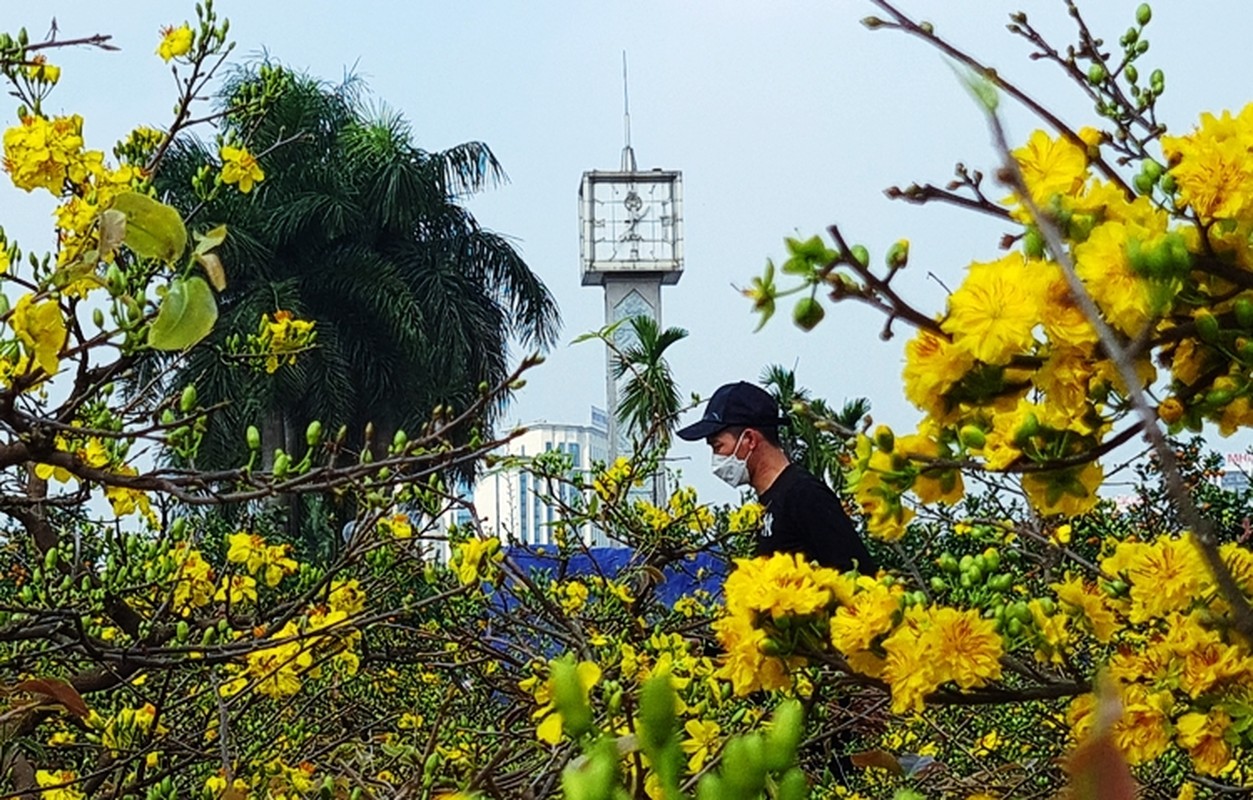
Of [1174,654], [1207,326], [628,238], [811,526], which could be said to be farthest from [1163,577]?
[628,238]

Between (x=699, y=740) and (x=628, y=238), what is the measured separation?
77.2ft

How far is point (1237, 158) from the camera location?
914 mm

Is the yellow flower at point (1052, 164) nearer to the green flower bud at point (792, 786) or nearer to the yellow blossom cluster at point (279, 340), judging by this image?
the green flower bud at point (792, 786)

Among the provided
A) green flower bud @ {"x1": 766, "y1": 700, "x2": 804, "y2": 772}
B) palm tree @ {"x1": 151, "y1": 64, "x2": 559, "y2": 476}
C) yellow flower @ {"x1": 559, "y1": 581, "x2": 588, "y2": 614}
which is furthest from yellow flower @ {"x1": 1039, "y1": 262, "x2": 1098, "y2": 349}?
palm tree @ {"x1": 151, "y1": 64, "x2": 559, "y2": 476}

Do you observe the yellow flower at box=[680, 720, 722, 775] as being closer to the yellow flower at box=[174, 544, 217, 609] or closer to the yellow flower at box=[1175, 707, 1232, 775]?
the yellow flower at box=[1175, 707, 1232, 775]

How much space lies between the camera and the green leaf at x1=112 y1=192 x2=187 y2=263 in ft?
3.58

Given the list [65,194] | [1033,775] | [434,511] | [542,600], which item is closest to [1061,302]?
[1033,775]

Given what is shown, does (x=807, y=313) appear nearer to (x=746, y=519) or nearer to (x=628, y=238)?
(x=746, y=519)

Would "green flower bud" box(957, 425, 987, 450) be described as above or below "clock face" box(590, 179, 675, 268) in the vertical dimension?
below

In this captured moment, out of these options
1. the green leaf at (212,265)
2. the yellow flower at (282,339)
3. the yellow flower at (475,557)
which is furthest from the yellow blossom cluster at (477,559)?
the green leaf at (212,265)

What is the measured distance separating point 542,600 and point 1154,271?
1.62m

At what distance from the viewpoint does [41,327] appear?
130cm

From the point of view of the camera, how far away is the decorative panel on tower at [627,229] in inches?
971

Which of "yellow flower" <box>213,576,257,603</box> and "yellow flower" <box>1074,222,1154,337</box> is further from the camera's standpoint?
"yellow flower" <box>213,576,257,603</box>
